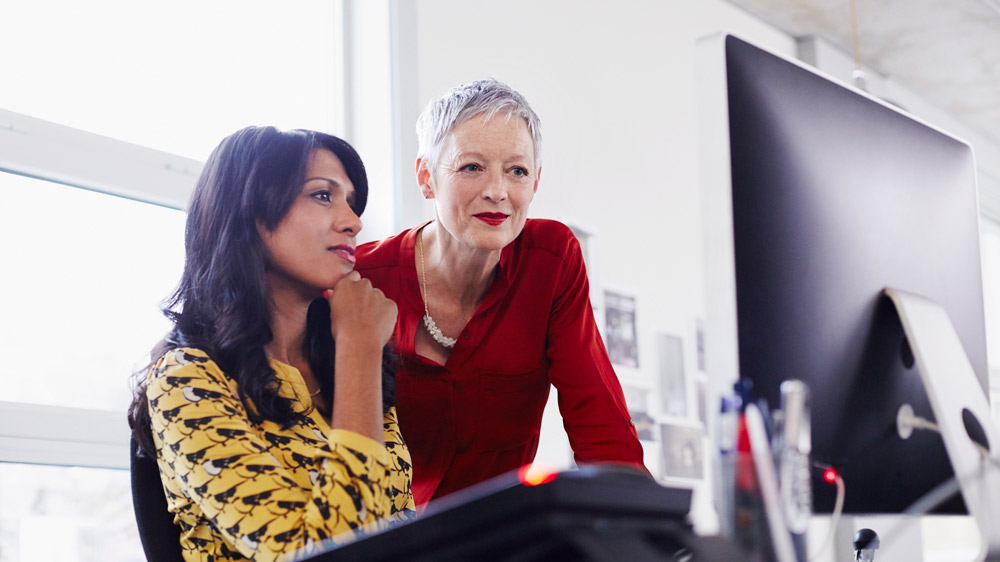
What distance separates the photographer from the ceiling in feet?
13.4

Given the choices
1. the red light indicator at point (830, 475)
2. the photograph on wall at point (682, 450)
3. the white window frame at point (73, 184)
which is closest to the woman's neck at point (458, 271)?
the white window frame at point (73, 184)

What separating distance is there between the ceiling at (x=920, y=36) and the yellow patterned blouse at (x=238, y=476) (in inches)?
133

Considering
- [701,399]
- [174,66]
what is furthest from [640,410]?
[174,66]

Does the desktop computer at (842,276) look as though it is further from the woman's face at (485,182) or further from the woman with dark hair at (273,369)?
the woman's face at (485,182)

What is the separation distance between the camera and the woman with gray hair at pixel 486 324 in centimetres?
167

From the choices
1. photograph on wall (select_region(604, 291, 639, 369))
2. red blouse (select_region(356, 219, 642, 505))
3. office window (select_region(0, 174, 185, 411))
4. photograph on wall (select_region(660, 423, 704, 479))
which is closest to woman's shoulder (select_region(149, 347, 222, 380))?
red blouse (select_region(356, 219, 642, 505))

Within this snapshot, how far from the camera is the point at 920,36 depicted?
172 inches

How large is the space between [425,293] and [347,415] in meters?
0.62

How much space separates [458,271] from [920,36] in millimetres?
3414

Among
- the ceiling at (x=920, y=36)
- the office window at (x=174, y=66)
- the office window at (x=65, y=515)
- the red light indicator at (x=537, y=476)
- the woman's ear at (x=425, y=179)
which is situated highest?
the ceiling at (x=920, y=36)

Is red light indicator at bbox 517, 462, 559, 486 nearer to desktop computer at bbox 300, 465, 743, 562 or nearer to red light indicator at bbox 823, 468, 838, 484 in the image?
desktop computer at bbox 300, 465, 743, 562

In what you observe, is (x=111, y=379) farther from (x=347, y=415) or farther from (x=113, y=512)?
(x=347, y=415)

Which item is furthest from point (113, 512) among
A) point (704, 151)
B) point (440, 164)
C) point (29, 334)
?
point (704, 151)

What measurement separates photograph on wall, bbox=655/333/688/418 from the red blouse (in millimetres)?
1594
